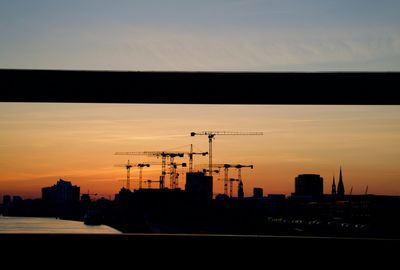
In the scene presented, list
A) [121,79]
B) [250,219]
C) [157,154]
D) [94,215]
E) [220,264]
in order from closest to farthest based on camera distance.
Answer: [220,264] → [121,79] → [250,219] → [94,215] → [157,154]

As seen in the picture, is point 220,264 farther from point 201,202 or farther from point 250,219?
point 201,202

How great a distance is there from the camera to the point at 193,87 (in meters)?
5.58

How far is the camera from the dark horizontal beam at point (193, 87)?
5.52 metres

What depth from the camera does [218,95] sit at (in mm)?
5707

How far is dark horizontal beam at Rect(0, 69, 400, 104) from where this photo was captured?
5.52 m

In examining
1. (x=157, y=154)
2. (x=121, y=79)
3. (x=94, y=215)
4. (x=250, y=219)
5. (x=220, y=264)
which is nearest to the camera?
(x=220, y=264)

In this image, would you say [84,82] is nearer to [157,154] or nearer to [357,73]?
[357,73]

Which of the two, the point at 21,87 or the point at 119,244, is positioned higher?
the point at 21,87

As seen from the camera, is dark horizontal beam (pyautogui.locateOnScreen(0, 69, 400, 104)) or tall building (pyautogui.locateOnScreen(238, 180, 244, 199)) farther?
tall building (pyautogui.locateOnScreen(238, 180, 244, 199))

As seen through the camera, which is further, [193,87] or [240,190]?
[240,190]

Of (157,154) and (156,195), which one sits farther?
(157,154)

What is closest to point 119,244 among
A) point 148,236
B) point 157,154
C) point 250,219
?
point 148,236

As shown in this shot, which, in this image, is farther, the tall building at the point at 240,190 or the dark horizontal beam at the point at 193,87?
the tall building at the point at 240,190

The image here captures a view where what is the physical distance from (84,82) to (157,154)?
160 m
